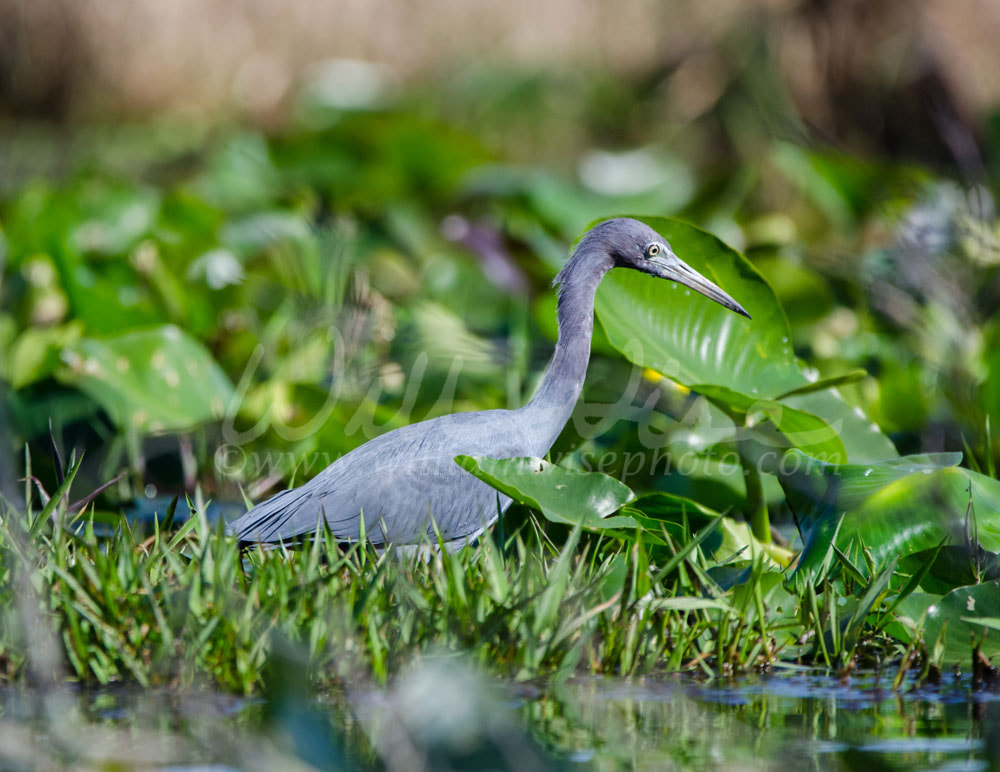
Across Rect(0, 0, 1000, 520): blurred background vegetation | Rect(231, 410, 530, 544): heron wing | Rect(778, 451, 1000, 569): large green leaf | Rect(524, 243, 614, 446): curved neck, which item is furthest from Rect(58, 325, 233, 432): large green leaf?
Rect(778, 451, 1000, 569): large green leaf

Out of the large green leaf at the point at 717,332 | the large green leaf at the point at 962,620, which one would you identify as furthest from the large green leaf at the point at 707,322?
the large green leaf at the point at 962,620

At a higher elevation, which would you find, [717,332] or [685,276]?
[685,276]

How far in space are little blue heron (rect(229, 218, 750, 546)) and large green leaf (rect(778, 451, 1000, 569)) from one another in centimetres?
56

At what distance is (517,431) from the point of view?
2.87 meters

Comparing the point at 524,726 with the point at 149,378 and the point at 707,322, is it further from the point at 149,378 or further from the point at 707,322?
the point at 149,378

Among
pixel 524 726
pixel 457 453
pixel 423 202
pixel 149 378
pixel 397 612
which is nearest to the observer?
pixel 524 726

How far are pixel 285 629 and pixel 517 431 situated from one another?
878 mm

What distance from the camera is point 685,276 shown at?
9.78 ft

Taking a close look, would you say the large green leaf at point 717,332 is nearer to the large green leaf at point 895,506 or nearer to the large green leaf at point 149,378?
the large green leaf at point 895,506

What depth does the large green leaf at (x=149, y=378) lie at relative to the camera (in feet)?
11.3

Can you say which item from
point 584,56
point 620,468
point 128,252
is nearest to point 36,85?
point 584,56

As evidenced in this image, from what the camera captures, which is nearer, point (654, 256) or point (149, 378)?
point (654, 256)

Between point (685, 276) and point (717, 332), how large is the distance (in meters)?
0.18

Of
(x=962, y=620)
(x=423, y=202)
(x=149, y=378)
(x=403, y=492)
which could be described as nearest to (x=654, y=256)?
(x=403, y=492)
